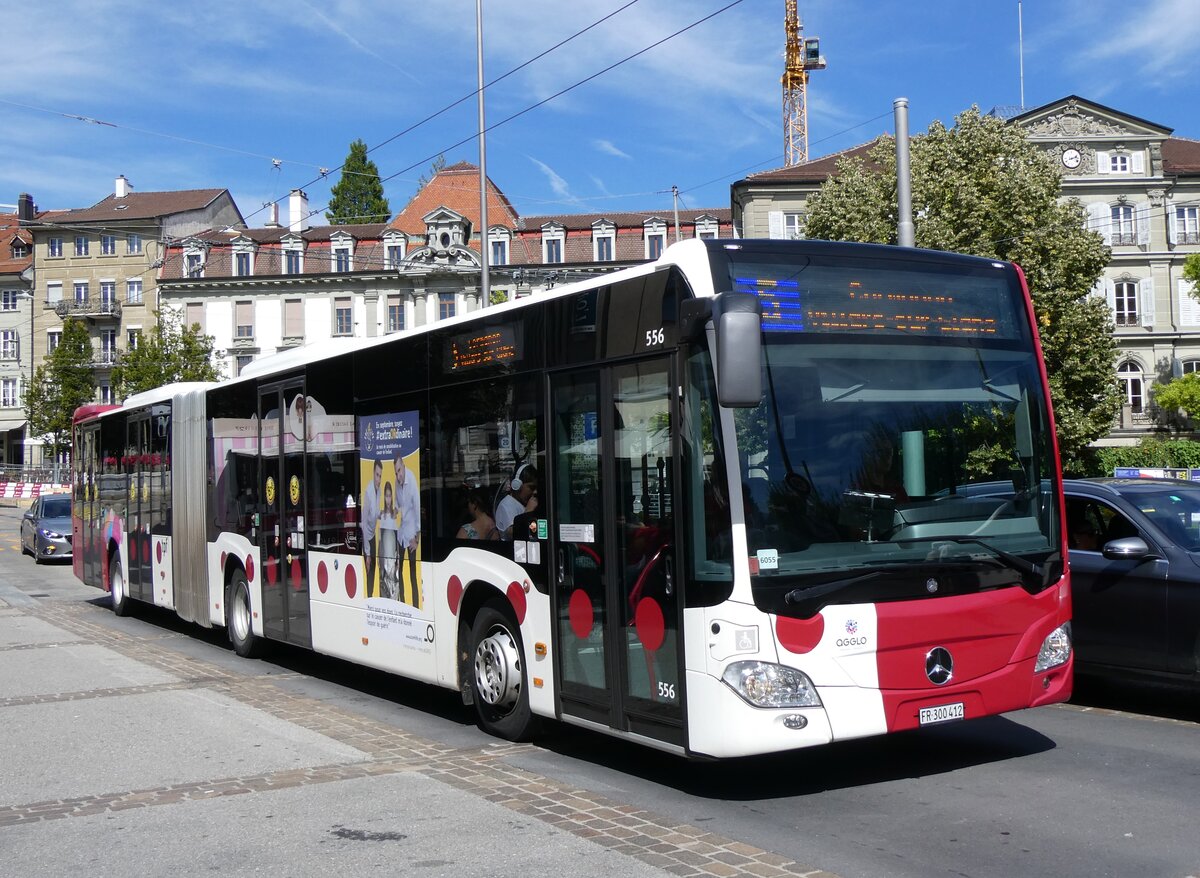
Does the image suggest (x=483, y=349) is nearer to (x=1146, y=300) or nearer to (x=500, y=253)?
(x=1146, y=300)

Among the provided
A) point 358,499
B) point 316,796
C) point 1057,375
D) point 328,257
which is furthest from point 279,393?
point 328,257

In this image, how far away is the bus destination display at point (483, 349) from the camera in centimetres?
861

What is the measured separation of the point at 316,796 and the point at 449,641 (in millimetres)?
2288

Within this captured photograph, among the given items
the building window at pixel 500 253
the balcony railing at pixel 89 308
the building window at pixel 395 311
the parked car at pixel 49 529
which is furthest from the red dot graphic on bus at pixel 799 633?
the balcony railing at pixel 89 308

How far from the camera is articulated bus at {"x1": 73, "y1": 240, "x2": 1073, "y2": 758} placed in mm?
6551

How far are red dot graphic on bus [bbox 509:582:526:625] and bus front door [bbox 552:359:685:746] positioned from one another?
0.45 m

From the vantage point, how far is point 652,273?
7207mm

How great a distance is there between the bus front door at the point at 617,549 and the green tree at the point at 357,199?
252 ft

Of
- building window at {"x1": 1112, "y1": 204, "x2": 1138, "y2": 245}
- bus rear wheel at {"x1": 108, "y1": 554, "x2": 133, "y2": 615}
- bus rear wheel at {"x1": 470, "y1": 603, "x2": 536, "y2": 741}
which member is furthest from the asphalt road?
building window at {"x1": 1112, "y1": 204, "x2": 1138, "y2": 245}

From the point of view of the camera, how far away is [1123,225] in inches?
2436

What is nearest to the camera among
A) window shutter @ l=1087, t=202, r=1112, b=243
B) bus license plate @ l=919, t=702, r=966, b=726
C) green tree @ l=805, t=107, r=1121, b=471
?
bus license plate @ l=919, t=702, r=966, b=726

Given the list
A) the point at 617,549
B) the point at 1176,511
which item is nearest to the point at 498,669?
the point at 617,549

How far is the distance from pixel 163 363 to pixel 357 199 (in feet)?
93.1

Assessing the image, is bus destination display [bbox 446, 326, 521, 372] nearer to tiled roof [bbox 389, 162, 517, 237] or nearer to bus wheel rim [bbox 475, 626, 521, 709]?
bus wheel rim [bbox 475, 626, 521, 709]
